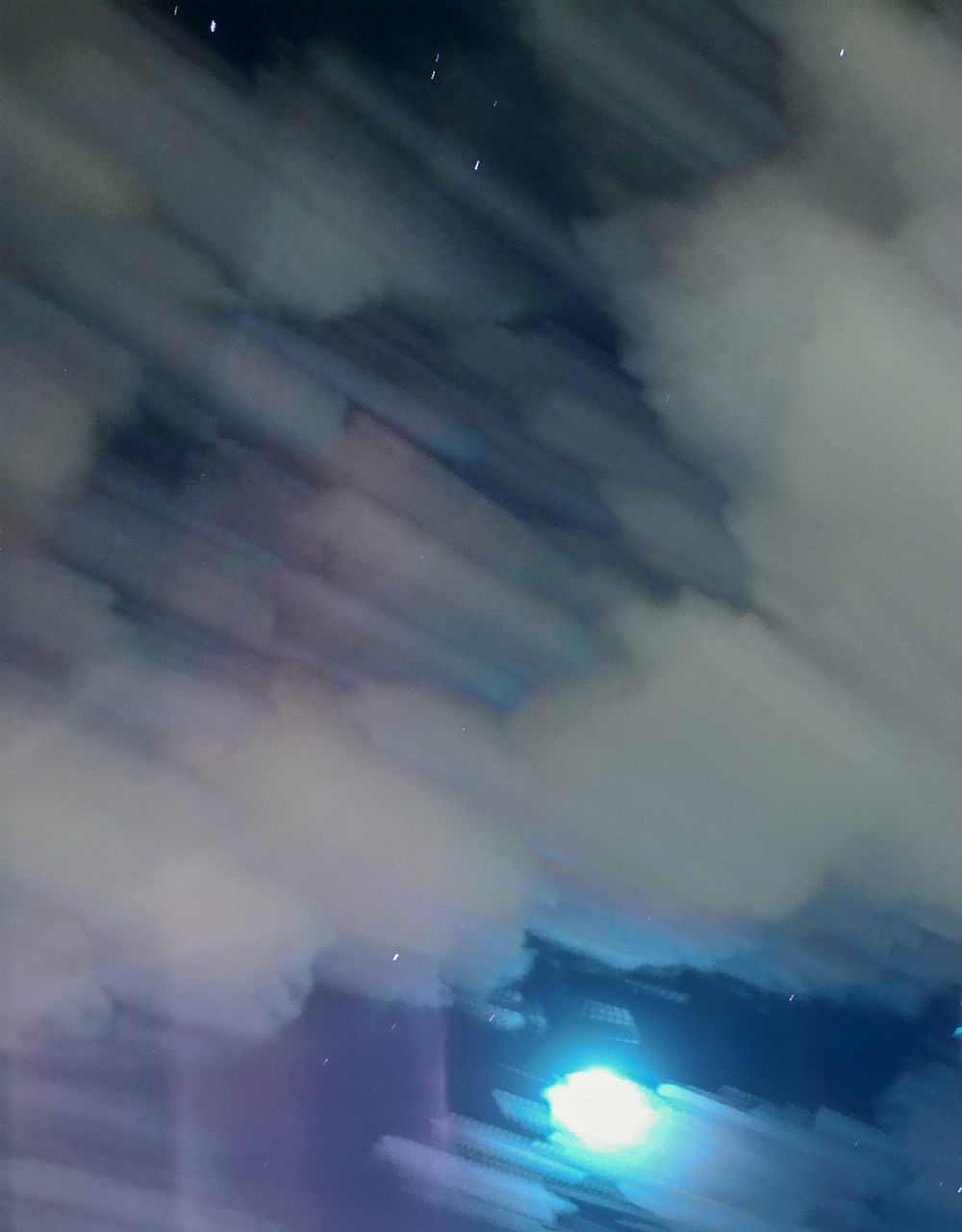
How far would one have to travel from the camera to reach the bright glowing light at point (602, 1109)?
2.23 meters

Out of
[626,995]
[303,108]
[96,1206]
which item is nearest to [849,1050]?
[626,995]

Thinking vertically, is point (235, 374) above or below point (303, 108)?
below

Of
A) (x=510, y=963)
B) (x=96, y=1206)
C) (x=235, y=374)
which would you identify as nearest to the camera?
(x=235, y=374)

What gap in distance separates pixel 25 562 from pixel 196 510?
33 centimetres

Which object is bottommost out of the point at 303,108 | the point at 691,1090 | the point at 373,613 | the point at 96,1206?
the point at 96,1206

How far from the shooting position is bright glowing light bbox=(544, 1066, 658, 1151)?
2227 mm

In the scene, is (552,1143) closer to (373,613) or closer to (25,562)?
(373,613)

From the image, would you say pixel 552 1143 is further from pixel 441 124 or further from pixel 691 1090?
pixel 441 124

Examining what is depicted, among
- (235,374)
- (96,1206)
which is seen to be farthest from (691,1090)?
(235,374)

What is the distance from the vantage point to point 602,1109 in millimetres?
2264

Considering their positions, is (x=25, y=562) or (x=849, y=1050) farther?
(x=849, y=1050)

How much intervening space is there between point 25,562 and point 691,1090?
1960 mm

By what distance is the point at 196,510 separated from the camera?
1580 mm

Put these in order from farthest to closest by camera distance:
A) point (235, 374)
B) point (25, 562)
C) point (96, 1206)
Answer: point (96, 1206), point (25, 562), point (235, 374)
